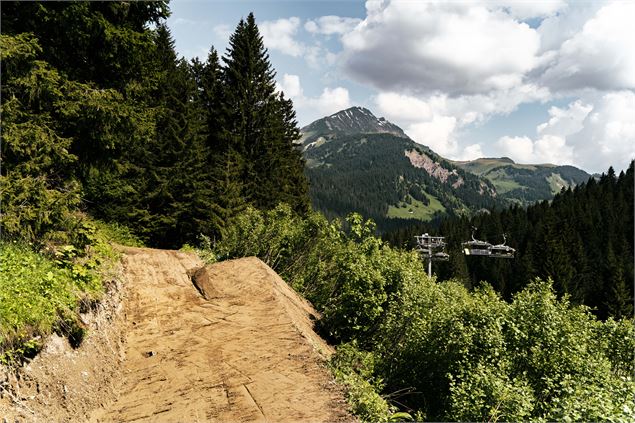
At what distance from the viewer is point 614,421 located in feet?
21.8

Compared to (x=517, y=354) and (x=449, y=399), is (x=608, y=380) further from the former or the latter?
(x=449, y=399)

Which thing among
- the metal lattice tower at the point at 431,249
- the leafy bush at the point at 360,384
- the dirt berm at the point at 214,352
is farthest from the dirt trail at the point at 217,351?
the metal lattice tower at the point at 431,249

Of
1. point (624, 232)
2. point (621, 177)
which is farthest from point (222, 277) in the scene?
point (621, 177)

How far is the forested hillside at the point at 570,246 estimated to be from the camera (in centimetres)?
6406

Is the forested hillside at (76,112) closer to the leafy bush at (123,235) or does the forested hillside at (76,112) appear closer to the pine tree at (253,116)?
the leafy bush at (123,235)

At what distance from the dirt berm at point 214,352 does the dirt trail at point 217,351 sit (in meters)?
0.02

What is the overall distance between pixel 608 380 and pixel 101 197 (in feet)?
79.7

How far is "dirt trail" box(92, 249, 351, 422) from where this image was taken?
25.2 feet

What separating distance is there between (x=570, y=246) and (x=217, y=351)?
81.4m

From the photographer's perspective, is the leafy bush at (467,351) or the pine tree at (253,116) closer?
the leafy bush at (467,351)

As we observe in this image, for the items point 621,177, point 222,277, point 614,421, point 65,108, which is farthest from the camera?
point 621,177

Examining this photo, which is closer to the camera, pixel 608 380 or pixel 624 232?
pixel 608 380

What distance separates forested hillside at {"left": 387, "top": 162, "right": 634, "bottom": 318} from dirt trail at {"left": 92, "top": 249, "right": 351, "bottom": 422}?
152 feet

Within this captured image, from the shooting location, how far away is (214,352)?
32.0 feet
